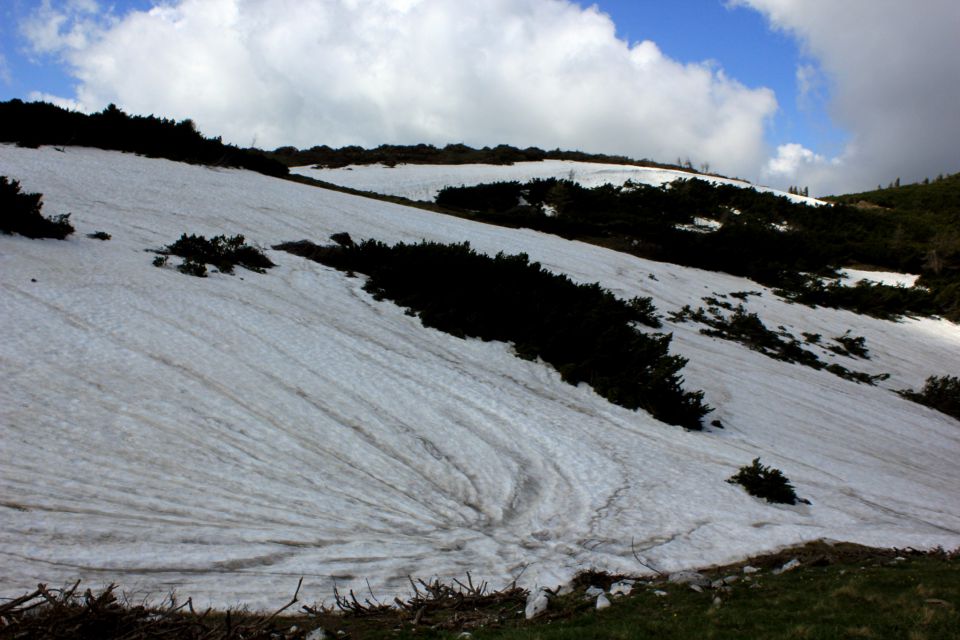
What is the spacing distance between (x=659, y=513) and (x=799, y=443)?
5.84 metres

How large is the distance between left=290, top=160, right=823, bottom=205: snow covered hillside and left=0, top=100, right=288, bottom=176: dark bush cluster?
35.4 ft

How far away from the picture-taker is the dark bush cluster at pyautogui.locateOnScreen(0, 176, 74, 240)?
1199 centimetres

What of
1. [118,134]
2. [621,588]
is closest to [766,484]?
[621,588]

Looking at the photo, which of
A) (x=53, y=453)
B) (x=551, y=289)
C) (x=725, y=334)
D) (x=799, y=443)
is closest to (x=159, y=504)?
(x=53, y=453)

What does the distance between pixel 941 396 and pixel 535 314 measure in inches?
505

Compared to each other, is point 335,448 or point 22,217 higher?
point 22,217

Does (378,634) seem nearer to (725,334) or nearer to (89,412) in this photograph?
(89,412)

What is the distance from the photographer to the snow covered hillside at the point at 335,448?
5.86 m

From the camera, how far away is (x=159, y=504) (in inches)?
242

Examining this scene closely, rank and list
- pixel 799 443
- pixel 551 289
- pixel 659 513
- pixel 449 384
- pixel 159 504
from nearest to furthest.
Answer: pixel 159 504, pixel 659 513, pixel 449 384, pixel 799 443, pixel 551 289

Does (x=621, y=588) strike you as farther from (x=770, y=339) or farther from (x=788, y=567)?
(x=770, y=339)

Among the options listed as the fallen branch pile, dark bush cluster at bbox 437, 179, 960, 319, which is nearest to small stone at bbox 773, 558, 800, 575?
Answer: the fallen branch pile

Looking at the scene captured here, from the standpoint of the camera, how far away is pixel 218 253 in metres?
14.7

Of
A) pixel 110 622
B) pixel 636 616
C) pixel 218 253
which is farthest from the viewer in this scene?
pixel 218 253
